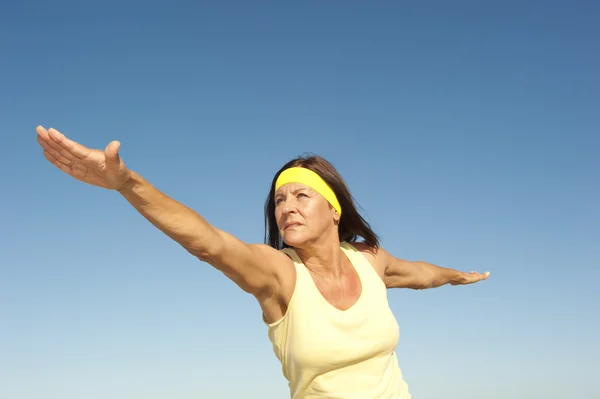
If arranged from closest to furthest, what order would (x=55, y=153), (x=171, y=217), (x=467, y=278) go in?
(x=55, y=153) → (x=171, y=217) → (x=467, y=278)

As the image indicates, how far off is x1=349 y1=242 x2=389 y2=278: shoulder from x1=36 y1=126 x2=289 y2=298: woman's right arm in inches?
68.8

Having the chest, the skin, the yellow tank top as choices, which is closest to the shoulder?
the skin

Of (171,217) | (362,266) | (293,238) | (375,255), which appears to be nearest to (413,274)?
(375,255)

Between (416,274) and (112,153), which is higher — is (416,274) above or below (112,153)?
above

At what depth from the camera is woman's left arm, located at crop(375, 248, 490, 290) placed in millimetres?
8234

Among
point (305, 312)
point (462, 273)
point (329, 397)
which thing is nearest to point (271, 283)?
point (305, 312)

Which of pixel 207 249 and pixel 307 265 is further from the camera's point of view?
pixel 307 265

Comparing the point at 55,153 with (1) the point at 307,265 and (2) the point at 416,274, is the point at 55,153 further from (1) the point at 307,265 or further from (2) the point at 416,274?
(2) the point at 416,274

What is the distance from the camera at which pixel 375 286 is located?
7219 mm

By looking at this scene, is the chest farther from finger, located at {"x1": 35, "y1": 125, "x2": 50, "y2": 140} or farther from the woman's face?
finger, located at {"x1": 35, "y1": 125, "x2": 50, "y2": 140}

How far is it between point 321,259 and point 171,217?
2.24m

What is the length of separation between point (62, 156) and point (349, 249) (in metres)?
3.76

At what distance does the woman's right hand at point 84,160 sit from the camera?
4711 mm

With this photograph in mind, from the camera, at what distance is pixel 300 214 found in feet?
23.0
